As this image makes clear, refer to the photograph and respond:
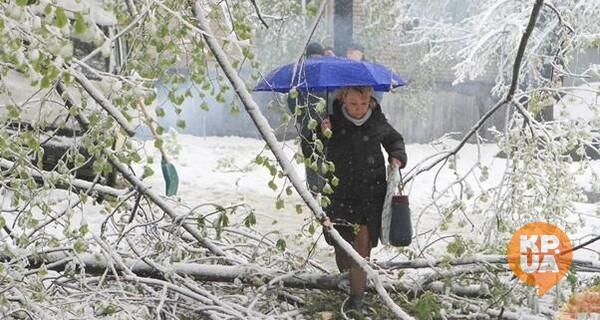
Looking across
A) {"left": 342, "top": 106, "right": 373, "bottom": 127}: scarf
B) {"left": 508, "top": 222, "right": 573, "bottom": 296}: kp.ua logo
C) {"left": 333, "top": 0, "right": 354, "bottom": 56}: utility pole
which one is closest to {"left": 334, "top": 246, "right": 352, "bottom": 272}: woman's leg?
{"left": 342, "top": 106, "right": 373, "bottom": 127}: scarf

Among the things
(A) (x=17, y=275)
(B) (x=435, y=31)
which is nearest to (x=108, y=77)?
(A) (x=17, y=275)

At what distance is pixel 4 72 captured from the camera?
2715mm

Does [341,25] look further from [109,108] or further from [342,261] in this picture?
[109,108]

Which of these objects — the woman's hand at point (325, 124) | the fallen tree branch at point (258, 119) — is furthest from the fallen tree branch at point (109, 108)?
the woman's hand at point (325, 124)

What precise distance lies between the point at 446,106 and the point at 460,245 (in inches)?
576

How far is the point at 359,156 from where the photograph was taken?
4254mm

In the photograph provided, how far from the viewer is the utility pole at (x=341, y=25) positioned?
1268 cm

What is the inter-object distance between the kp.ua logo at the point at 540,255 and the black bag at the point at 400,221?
23.9 inches

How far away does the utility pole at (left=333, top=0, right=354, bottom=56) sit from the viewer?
12680mm

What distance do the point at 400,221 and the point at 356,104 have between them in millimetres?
707

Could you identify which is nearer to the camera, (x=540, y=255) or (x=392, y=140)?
(x=392, y=140)

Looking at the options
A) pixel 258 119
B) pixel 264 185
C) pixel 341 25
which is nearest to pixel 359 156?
pixel 258 119

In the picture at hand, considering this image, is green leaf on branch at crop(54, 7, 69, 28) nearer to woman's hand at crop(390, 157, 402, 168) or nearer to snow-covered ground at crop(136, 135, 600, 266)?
woman's hand at crop(390, 157, 402, 168)

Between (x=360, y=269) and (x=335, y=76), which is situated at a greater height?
(x=335, y=76)
